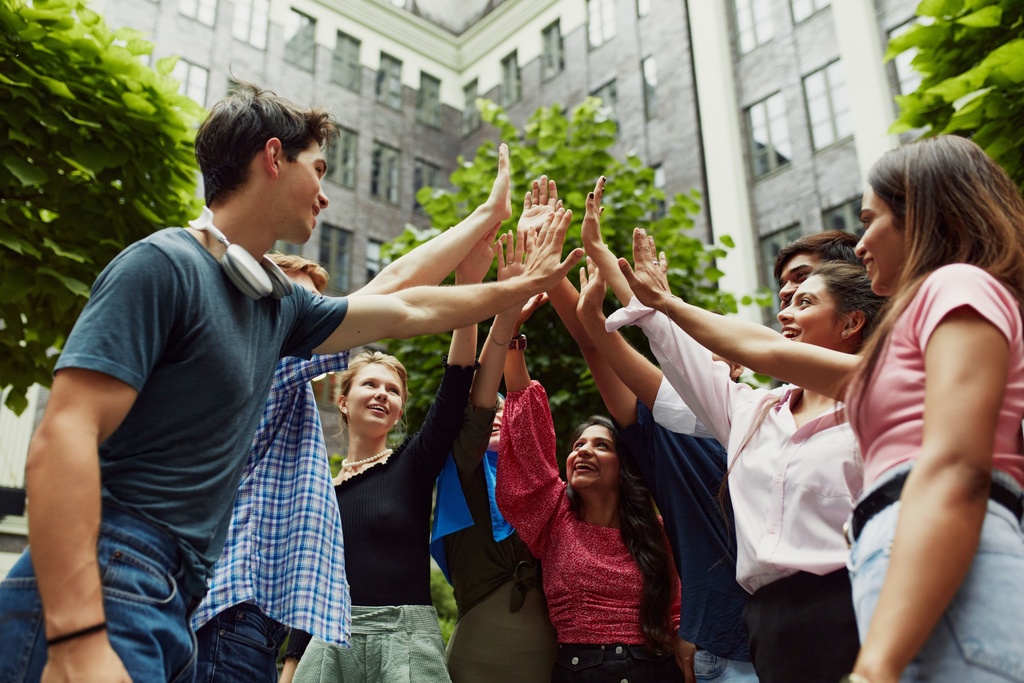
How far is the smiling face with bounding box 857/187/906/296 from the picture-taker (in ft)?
6.23

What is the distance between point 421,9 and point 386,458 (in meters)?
22.5

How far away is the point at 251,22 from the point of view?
68.5 ft

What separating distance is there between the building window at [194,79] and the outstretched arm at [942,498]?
64.0 feet

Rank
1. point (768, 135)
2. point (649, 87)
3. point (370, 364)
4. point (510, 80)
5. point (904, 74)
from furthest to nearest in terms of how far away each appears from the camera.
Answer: point (510, 80), point (649, 87), point (768, 135), point (904, 74), point (370, 364)

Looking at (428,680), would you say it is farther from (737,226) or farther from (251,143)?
(737,226)

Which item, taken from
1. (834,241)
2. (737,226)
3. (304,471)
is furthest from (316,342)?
(737,226)

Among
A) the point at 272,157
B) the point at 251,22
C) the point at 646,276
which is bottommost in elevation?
the point at 646,276

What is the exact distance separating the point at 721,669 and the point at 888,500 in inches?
61.6

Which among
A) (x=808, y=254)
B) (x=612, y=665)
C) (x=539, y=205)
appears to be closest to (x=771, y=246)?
(x=808, y=254)

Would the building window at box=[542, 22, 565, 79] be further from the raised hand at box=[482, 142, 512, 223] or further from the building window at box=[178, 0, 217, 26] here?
the raised hand at box=[482, 142, 512, 223]

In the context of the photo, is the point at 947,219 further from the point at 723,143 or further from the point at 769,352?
the point at 723,143

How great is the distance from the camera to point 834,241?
3309 millimetres

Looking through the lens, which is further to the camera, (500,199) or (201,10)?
(201,10)

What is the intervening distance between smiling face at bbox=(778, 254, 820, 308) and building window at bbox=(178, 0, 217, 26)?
19.5 meters
